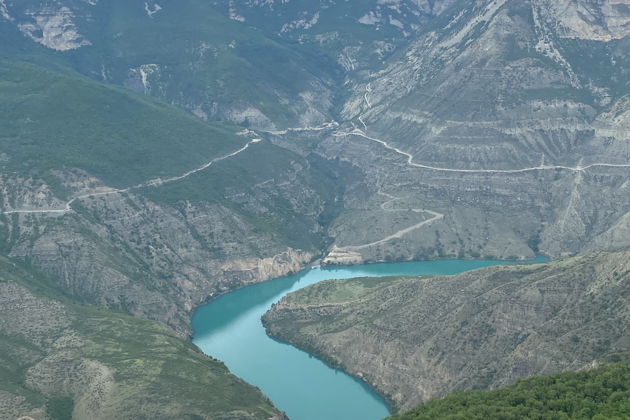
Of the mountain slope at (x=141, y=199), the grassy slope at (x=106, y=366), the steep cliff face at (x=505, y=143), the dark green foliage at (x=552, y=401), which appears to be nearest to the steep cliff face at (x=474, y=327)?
the dark green foliage at (x=552, y=401)

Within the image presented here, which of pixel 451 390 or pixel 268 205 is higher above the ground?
pixel 268 205

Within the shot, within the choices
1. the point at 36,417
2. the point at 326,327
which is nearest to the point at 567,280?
the point at 326,327

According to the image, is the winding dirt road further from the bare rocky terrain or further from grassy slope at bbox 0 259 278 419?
grassy slope at bbox 0 259 278 419

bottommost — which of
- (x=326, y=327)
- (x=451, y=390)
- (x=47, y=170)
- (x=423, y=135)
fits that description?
(x=451, y=390)

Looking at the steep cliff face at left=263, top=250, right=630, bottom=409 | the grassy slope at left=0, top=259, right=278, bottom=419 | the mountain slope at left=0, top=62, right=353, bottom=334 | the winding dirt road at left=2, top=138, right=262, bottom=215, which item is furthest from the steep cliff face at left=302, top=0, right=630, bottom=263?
the grassy slope at left=0, top=259, right=278, bottom=419

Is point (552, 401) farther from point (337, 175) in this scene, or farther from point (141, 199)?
point (337, 175)

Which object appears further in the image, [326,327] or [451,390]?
[326,327]

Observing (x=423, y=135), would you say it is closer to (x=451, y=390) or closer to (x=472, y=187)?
(x=472, y=187)

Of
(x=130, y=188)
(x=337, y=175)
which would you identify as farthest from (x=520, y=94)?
(x=130, y=188)
